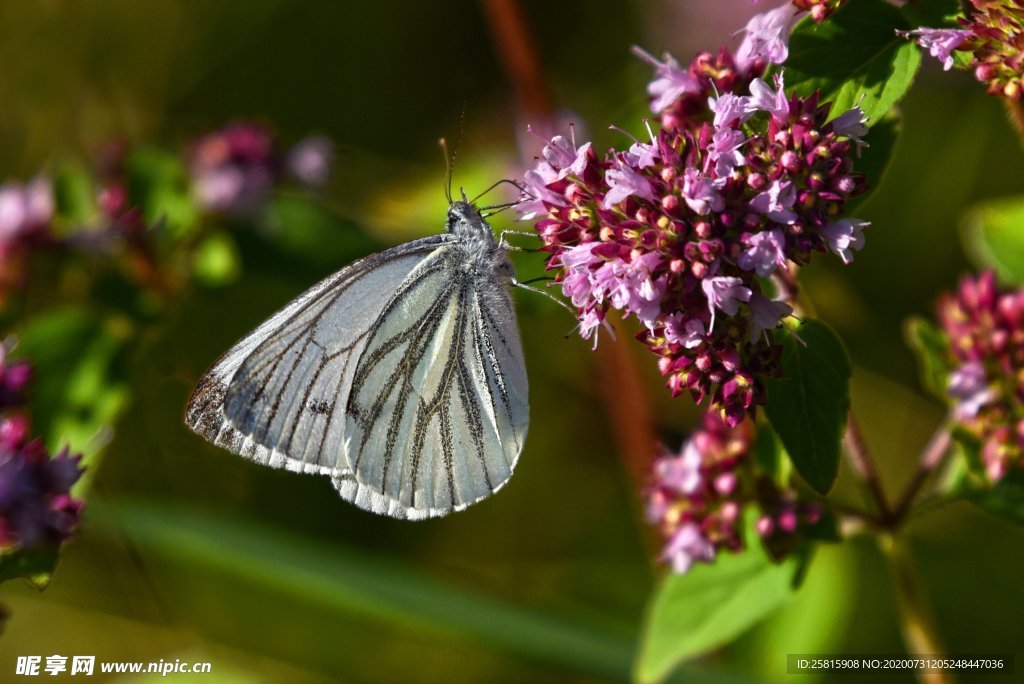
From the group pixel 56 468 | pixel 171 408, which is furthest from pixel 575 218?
pixel 171 408

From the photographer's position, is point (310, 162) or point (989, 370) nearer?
point (989, 370)

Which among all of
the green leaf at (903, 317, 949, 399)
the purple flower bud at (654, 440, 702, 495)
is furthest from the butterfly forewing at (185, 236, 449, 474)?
the green leaf at (903, 317, 949, 399)

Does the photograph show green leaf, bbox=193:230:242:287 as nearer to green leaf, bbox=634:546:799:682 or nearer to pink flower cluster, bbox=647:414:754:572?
pink flower cluster, bbox=647:414:754:572

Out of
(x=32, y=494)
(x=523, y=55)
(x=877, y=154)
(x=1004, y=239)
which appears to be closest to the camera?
(x=877, y=154)

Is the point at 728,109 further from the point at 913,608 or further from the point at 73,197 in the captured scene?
the point at 73,197

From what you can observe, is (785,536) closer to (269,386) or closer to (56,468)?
(269,386)

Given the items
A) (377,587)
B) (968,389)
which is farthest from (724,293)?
(377,587)
